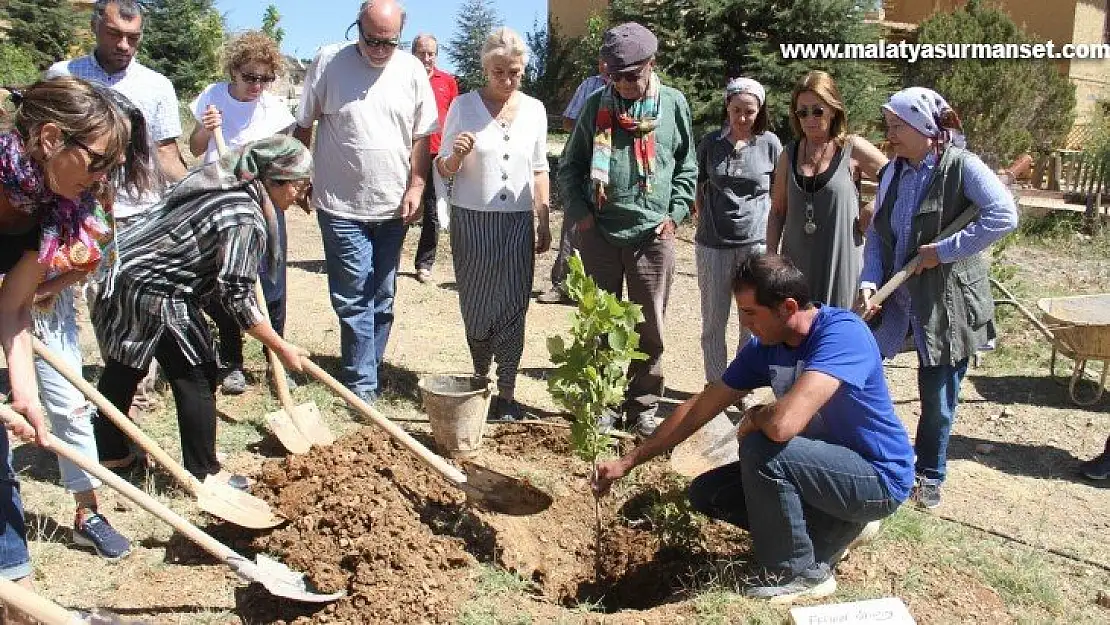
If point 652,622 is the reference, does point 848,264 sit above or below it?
above

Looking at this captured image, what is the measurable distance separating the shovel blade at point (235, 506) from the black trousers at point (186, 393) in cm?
27

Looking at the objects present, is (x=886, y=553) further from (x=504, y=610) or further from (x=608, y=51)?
(x=608, y=51)

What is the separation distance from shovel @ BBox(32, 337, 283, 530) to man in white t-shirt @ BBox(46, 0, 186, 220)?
4.54 ft

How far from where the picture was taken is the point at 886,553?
368cm

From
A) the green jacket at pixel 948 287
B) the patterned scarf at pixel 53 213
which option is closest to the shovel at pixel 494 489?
the patterned scarf at pixel 53 213

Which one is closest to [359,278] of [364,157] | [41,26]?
[364,157]

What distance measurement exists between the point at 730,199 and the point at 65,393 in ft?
11.2

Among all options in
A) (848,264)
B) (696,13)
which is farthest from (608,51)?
(696,13)

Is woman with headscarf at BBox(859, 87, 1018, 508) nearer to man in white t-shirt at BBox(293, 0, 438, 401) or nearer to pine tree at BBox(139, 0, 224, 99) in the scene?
man in white t-shirt at BBox(293, 0, 438, 401)

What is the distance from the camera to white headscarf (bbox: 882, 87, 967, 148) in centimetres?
419

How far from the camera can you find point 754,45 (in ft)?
40.3

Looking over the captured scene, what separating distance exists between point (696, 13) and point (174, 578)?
10.8 metres

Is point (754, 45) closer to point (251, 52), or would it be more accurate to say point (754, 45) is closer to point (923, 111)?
point (251, 52)

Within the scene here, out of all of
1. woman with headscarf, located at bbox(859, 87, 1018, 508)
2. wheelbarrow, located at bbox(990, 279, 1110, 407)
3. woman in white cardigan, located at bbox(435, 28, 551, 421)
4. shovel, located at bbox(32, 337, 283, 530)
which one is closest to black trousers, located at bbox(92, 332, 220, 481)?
shovel, located at bbox(32, 337, 283, 530)
